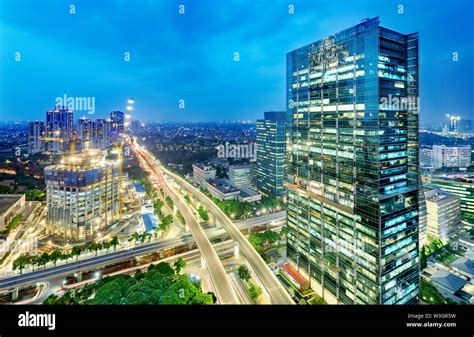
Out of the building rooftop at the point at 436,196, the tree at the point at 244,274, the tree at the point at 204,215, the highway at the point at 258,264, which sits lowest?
the tree at the point at 244,274

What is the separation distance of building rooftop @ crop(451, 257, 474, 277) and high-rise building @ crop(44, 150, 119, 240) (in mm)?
12784

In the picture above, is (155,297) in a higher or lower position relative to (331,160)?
lower

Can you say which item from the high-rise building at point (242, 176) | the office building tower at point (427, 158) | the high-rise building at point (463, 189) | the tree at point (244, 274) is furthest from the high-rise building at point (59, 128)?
the office building tower at point (427, 158)

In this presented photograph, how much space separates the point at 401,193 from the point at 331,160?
160 cm

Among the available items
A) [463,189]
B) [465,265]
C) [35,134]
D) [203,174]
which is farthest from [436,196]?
[35,134]

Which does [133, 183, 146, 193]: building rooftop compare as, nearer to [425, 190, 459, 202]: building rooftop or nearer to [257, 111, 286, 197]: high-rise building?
[257, 111, 286, 197]: high-rise building

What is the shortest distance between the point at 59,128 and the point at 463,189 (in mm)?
19563

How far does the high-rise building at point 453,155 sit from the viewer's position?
14742 mm

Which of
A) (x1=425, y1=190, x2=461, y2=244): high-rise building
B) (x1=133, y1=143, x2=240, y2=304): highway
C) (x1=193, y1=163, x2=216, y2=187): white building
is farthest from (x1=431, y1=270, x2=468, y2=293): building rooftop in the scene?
(x1=193, y1=163, x2=216, y2=187): white building

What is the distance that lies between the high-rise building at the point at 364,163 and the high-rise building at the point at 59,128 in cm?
1061

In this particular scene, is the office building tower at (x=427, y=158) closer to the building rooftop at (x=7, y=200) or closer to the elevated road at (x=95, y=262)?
the elevated road at (x=95, y=262)
